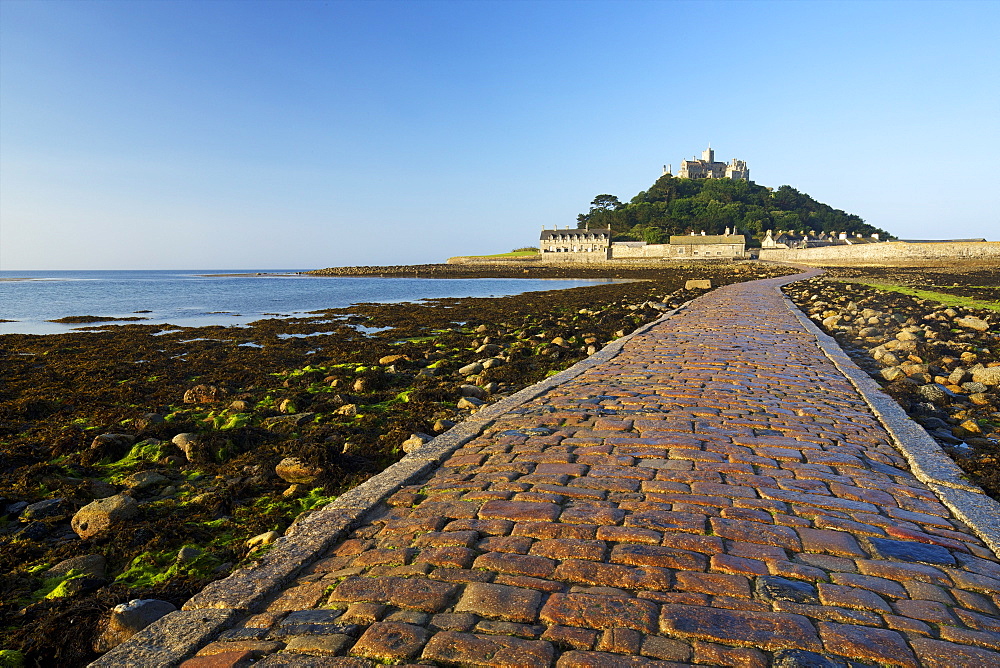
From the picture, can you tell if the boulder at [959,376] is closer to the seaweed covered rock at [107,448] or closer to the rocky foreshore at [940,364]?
the rocky foreshore at [940,364]

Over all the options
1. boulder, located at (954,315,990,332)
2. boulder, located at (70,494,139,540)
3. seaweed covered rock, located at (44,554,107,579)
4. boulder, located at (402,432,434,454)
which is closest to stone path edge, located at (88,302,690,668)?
boulder, located at (402,432,434,454)

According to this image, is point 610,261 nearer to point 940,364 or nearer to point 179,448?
point 940,364

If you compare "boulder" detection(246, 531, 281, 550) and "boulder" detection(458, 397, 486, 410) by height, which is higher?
"boulder" detection(458, 397, 486, 410)

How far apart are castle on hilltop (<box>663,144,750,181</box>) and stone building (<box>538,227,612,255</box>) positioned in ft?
142

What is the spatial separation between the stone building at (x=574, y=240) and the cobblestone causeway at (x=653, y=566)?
312 ft

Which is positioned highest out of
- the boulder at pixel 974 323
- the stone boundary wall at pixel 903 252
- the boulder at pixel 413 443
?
the stone boundary wall at pixel 903 252

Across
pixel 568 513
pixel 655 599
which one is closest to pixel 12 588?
pixel 568 513

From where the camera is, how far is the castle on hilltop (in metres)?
132

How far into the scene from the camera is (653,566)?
103 inches

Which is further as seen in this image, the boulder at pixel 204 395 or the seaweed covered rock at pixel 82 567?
the boulder at pixel 204 395

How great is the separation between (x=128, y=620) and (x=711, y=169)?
149 metres

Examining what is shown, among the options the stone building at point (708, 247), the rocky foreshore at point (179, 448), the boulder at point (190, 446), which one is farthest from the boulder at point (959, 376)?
the stone building at point (708, 247)

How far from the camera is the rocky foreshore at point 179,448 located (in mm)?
3326

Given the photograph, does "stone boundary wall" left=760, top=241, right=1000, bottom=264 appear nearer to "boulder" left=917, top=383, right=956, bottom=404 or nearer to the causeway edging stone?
"boulder" left=917, top=383, right=956, bottom=404
